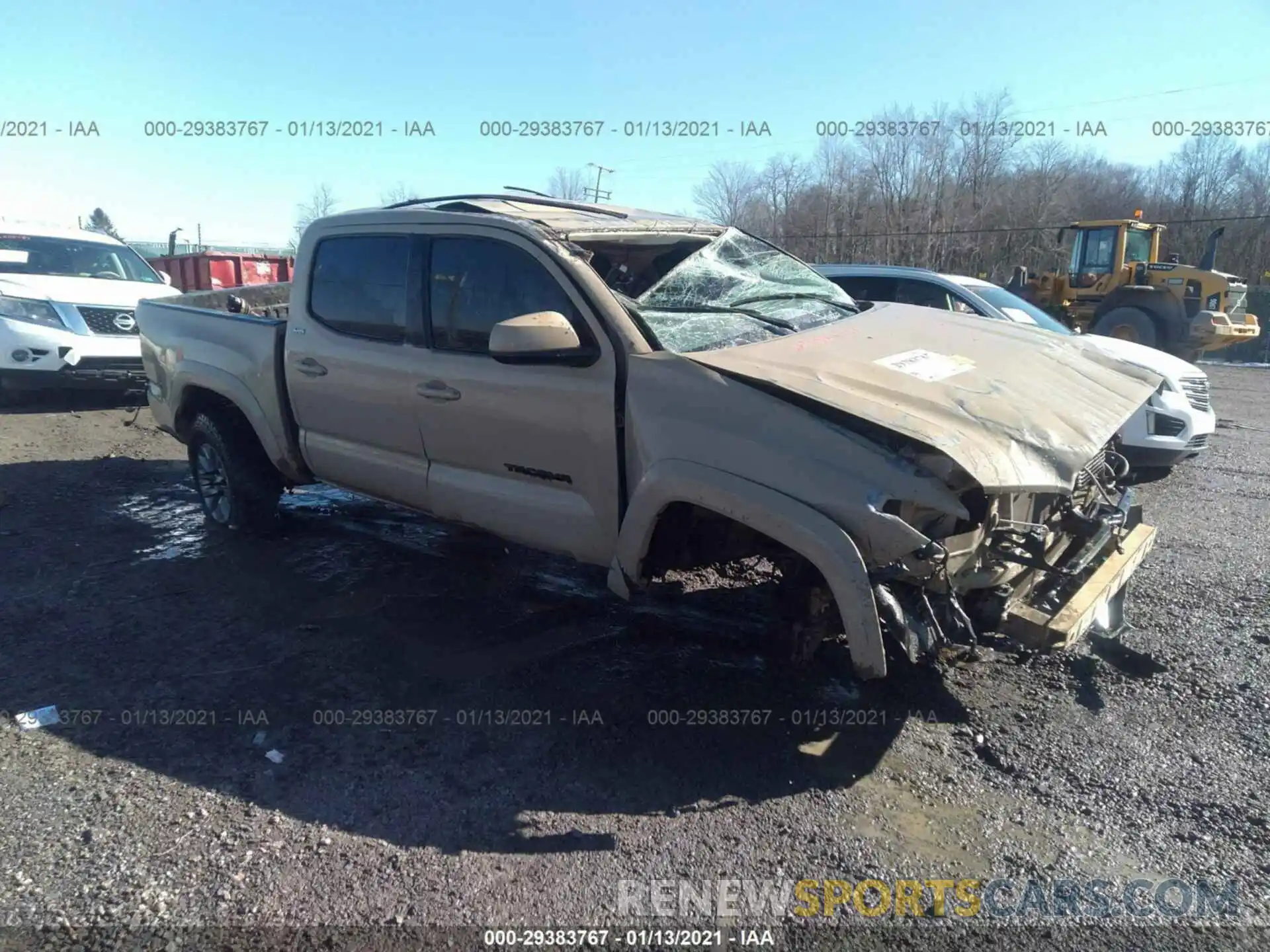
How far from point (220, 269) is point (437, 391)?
1995 cm

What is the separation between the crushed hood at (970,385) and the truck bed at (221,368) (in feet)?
9.29

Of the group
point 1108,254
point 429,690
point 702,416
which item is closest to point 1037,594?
point 702,416

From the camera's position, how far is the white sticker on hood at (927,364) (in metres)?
3.23

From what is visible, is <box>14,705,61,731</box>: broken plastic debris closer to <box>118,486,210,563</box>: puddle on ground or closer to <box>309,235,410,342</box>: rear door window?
<box>118,486,210,563</box>: puddle on ground

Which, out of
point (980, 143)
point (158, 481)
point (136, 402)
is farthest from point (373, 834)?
point (980, 143)

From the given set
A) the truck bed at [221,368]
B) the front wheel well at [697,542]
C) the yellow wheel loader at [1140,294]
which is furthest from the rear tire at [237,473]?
the yellow wheel loader at [1140,294]

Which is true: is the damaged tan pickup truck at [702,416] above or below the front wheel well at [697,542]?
above

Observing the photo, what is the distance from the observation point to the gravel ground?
252 cm

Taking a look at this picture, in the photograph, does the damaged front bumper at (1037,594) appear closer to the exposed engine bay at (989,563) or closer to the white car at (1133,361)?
the exposed engine bay at (989,563)

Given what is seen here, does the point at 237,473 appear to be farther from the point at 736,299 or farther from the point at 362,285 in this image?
the point at 736,299

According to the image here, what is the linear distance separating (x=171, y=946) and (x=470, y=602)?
92.3 inches

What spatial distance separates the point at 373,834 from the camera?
2.73 metres

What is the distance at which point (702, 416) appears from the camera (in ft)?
9.95

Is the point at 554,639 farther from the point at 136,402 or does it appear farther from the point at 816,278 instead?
the point at 136,402
